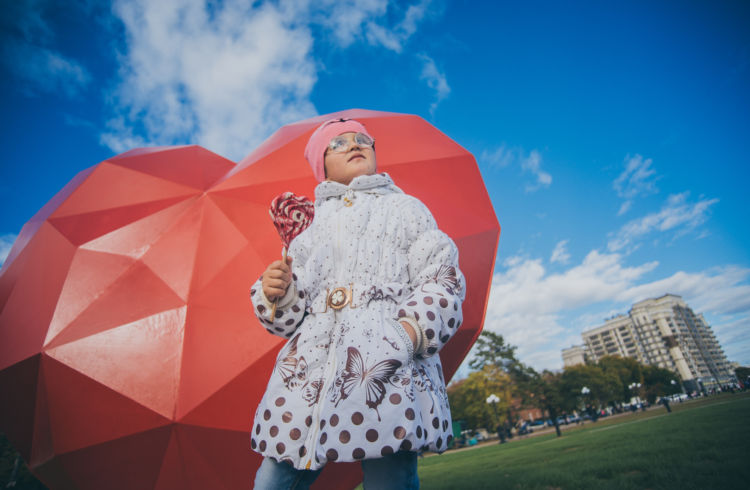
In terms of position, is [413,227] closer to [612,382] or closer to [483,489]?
[483,489]

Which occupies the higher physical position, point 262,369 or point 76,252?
point 76,252

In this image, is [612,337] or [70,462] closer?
[70,462]

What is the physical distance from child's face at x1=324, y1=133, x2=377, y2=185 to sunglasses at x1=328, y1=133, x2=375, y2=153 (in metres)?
0.02

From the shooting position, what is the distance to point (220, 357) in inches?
127

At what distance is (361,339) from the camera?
1.65m

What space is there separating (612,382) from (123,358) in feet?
222

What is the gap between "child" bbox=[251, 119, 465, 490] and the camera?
1.51 metres

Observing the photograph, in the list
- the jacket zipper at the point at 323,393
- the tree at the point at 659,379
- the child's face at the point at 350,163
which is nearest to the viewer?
the jacket zipper at the point at 323,393

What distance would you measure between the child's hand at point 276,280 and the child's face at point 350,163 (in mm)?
1088

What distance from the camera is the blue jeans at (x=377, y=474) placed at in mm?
1596

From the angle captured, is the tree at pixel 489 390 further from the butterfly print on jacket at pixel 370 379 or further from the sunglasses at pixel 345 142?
the butterfly print on jacket at pixel 370 379

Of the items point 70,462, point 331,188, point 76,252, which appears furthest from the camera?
point 76,252

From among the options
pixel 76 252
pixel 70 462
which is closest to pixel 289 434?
pixel 70 462

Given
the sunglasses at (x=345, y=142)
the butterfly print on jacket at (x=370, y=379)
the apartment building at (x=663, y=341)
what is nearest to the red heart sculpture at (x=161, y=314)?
the sunglasses at (x=345, y=142)
